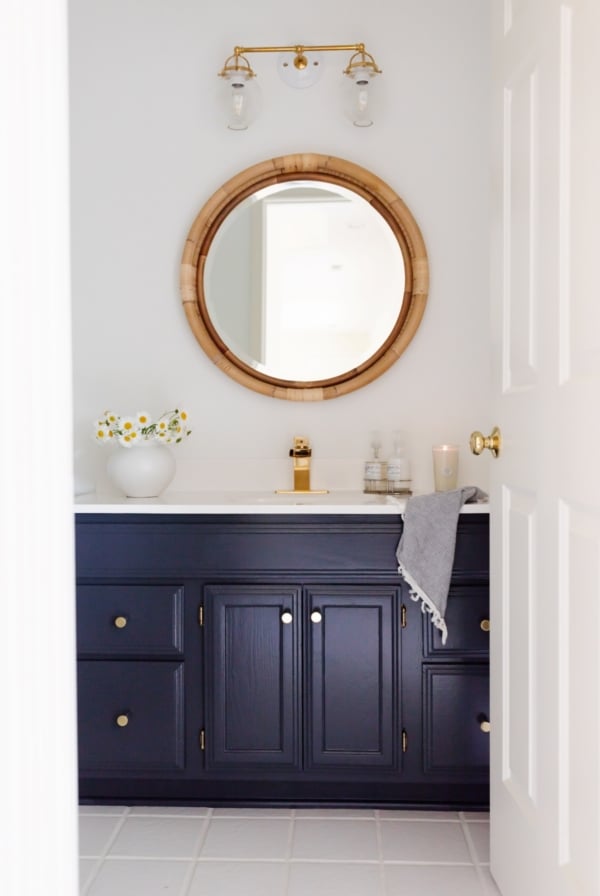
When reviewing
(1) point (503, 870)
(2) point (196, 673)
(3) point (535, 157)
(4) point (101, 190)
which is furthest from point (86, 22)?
(1) point (503, 870)

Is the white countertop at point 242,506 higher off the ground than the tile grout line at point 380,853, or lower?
higher

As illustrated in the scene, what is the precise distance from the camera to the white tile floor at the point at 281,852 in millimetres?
2002

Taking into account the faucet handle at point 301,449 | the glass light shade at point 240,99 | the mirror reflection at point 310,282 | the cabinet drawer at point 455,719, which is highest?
the glass light shade at point 240,99

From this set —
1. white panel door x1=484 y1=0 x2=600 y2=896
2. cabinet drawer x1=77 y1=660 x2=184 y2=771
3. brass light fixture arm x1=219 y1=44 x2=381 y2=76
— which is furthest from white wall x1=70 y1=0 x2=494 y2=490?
white panel door x1=484 y1=0 x2=600 y2=896

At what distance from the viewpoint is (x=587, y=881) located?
1.32 metres

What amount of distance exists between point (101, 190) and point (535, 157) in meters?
1.75

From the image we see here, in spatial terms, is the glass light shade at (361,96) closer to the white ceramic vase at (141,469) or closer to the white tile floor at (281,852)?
the white ceramic vase at (141,469)

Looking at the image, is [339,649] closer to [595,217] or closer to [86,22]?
[595,217]

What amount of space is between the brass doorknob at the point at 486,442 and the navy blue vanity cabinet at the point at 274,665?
49 cm

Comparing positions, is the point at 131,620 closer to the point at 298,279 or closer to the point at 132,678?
the point at 132,678

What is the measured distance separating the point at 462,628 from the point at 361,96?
5.56 feet

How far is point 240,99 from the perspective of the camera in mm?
2805

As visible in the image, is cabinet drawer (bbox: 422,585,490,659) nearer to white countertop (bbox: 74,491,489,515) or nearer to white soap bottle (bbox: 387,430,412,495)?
white countertop (bbox: 74,491,489,515)

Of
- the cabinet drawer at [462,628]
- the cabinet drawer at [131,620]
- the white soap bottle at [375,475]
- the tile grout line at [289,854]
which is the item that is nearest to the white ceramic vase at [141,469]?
the cabinet drawer at [131,620]
